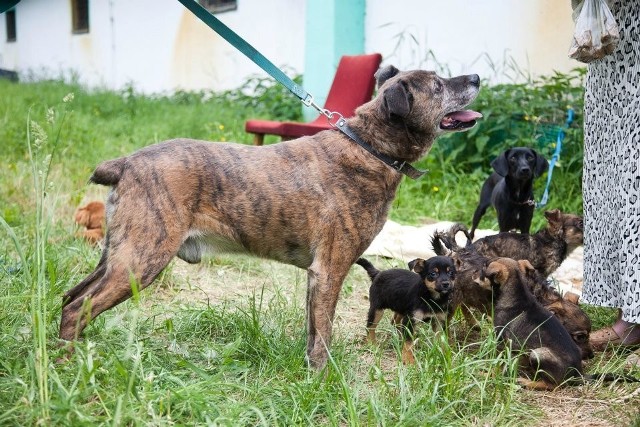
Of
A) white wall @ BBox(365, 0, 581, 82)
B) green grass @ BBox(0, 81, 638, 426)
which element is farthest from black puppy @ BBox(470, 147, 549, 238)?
white wall @ BBox(365, 0, 581, 82)

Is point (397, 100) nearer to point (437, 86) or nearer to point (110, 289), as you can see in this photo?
point (437, 86)

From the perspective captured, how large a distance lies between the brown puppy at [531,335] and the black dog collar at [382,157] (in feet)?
2.27

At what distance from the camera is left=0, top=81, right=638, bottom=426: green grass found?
286 centimetres

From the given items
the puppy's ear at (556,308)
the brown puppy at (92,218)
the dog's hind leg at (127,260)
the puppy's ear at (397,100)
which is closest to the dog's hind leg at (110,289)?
the dog's hind leg at (127,260)

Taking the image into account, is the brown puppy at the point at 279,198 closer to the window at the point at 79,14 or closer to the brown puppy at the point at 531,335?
the brown puppy at the point at 531,335

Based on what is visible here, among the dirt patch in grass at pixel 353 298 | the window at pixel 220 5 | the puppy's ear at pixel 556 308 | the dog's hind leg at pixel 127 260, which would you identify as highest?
the window at pixel 220 5

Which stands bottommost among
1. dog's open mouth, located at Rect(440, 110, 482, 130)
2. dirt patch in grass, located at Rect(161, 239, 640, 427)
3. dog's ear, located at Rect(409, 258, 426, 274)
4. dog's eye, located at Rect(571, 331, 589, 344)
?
dirt patch in grass, located at Rect(161, 239, 640, 427)

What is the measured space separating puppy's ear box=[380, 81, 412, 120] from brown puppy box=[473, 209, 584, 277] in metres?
1.57

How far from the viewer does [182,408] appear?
116 inches

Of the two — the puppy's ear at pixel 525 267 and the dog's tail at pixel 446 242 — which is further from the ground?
the puppy's ear at pixel 525 267

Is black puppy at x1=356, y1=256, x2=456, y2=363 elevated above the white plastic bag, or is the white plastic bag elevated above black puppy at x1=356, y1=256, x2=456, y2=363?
the white plastic bag

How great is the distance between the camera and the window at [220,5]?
1489 centimetres

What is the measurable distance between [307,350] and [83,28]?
60.7 feet

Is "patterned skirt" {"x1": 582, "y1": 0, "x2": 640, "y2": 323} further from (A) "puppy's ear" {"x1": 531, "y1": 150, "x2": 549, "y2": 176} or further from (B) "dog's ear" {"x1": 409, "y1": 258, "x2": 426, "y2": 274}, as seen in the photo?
(A) "puppy's ear" {"x1": 531, "y1": 150, "x2": 549, "y2": 176}
